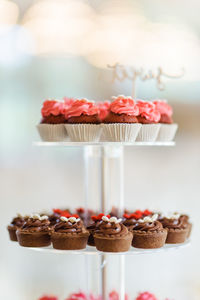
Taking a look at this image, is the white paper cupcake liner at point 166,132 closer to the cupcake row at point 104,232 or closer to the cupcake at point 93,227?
the cupcake row at point 104,232

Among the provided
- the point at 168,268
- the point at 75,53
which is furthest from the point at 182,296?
A: the point at 75,53

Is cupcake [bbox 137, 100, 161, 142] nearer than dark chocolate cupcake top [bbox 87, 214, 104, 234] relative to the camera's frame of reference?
No

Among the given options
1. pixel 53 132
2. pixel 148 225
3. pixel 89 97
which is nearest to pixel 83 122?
pixel 53 132

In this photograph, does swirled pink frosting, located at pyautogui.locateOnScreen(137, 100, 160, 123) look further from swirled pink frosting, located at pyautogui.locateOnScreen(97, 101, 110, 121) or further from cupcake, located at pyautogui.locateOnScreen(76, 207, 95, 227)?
cupcake, located at pyautogui.locateOnScreen(76, 207, 95, 227)

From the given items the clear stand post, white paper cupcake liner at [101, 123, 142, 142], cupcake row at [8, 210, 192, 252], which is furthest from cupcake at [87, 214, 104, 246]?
white paper cupcake liner at [101, 123, 142, 142]

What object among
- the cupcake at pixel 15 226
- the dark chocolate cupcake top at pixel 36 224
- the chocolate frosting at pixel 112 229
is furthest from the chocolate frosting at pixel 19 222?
the chocolate frosting at pixel 112 229

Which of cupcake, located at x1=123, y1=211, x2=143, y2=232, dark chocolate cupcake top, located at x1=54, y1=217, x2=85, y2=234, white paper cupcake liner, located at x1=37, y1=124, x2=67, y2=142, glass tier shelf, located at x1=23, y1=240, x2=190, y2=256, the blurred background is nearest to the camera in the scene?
glass tier shelf, located at x1=23, y1=240, x2=190, y2=256

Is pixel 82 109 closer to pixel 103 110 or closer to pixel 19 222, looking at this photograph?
pixel 103 110
